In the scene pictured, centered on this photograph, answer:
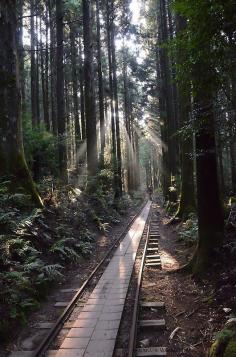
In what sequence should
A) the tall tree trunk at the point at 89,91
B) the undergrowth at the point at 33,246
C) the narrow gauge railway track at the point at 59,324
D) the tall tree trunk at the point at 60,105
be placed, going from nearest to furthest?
the narrow gauge railway track at the point at 59,324 → the undergrowth at the point at 33,246 → the tall tree trunk at the point at 60,105 → the tall tree trunk at the point at 89,91

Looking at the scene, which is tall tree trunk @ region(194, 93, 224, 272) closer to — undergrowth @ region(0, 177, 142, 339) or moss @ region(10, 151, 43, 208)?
undergrowth @ region(0, 177, 142, 339)

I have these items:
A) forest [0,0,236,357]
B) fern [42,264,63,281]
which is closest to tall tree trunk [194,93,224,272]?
forest [0,0,236,357]

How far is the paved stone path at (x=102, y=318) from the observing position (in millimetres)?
5750

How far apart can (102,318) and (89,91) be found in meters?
15.5

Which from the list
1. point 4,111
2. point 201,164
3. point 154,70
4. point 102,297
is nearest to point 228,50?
point 201,164

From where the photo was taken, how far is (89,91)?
2067 centimetres

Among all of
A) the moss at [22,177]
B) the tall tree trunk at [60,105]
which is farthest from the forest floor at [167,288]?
the tall tree trunk at [60,105]

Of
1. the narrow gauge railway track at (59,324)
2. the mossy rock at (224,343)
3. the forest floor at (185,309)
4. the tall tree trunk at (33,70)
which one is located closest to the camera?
the mossy rock at (224,343)

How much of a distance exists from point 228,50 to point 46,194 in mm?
9555

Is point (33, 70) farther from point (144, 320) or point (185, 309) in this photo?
point (144, 320)

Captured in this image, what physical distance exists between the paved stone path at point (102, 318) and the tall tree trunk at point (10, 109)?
11.8 ft

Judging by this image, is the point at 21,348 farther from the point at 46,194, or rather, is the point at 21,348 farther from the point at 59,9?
the point at 59,9

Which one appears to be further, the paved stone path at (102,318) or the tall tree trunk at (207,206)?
the tall tree trunk at (207,206)

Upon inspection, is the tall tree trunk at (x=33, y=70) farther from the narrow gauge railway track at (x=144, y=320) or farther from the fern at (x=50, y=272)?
the fern at (x=50, y=272)
